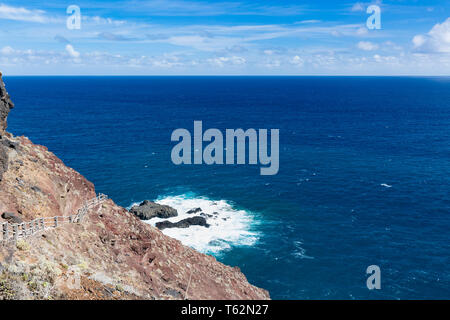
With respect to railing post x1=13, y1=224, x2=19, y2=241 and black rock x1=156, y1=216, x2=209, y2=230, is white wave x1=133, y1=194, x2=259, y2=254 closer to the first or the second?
black rock x1=156, y1=216, x2=209, y2=230

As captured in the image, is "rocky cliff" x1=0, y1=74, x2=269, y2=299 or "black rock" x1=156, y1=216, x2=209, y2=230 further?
"black rock" x1=156, y1=216, x2=209, y2=230

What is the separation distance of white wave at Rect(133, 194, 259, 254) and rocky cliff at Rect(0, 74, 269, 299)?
18.3 meters

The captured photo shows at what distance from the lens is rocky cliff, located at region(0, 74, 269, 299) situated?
917 inches

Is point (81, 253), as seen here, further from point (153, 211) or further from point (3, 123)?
point (153, 211)

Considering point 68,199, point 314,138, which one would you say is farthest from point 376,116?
point 68,199

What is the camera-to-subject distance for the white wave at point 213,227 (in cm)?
6403

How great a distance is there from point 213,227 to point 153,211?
12909 mm

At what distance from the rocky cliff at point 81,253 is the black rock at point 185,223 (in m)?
24.7

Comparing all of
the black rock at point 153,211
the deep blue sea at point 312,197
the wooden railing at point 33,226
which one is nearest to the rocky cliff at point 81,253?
the wooden railing at point 33,226

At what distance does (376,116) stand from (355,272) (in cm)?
14837

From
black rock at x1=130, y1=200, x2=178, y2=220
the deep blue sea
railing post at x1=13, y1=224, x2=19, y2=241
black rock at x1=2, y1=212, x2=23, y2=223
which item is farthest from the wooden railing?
black rock at x1=130, y1=200, x2=178, y2=220

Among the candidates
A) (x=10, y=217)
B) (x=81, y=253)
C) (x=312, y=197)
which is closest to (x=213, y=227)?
(x=312, y=197)
